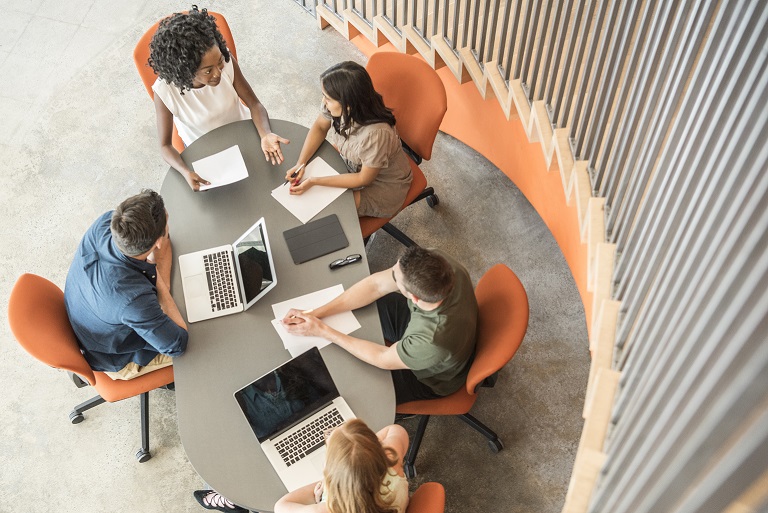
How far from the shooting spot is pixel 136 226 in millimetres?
2725

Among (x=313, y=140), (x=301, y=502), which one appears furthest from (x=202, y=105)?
(x=301, y=502)

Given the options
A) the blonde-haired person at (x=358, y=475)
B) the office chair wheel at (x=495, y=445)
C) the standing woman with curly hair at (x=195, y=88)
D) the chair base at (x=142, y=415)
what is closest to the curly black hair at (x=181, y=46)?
the standing woman with curly hair at (x=195, y=88)

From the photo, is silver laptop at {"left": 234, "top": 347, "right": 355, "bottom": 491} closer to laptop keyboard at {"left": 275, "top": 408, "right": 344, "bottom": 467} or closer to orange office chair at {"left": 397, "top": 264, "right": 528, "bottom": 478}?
laptop keyboard at {"left": 275, "top": 408, "right": 344, "bottom": 467}

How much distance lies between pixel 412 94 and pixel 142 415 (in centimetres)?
217

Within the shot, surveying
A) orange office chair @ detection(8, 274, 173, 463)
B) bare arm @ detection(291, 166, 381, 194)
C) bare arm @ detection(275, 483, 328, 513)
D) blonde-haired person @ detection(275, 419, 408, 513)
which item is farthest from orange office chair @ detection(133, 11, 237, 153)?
blonde-haired person @ detection(275, 419, 408, 513)

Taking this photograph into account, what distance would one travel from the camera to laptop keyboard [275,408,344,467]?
2703mm

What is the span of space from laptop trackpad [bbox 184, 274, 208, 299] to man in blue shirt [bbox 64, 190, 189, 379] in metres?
0.08

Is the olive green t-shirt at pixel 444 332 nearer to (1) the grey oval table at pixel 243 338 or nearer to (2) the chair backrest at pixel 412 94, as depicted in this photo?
(1) the grey oval table at pixel 243 338

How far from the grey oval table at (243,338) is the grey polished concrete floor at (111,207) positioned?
439 mm

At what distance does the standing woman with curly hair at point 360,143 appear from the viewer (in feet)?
10.7

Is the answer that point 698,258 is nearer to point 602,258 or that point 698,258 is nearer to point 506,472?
point 602,258

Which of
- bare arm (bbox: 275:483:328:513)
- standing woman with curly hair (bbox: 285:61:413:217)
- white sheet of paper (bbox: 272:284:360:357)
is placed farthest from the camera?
standing woman with curly hair (bbox: 285:61:413:217)

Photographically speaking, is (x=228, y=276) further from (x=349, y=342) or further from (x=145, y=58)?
(x=145, y=58)

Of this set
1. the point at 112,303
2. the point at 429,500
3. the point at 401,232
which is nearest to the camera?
the point at 429,500
